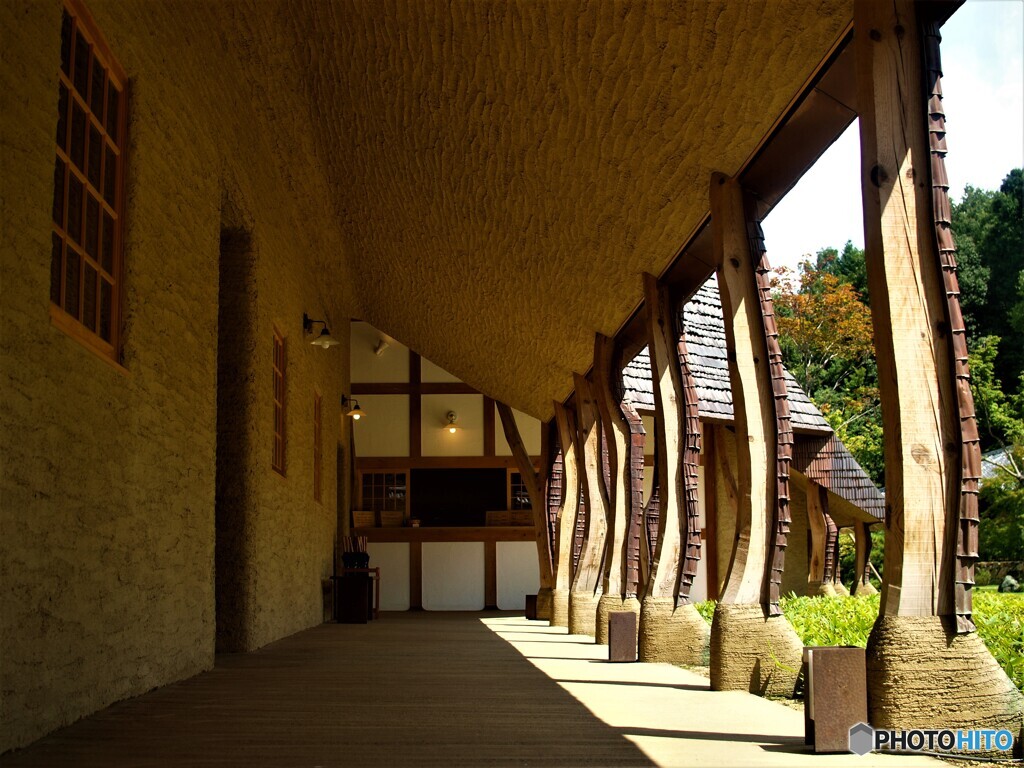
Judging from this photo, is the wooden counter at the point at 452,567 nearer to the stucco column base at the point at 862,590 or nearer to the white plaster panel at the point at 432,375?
the white plaster panel at the point at 432,375

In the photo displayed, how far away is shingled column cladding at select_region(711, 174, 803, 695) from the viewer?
4730 mm

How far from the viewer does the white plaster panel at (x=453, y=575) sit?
1739 centimetres

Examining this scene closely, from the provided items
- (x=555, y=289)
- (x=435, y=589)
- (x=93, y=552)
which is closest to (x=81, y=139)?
(x=93, y=552)

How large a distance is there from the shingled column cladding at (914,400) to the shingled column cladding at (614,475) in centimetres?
485

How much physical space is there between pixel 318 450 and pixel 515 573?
19.6ft

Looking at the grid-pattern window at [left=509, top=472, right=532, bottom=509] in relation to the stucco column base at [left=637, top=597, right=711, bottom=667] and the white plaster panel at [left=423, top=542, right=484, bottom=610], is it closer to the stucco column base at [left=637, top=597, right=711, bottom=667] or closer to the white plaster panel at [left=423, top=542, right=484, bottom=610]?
the white plaster panel at [left=423, top=542, right=484, bottom=610]

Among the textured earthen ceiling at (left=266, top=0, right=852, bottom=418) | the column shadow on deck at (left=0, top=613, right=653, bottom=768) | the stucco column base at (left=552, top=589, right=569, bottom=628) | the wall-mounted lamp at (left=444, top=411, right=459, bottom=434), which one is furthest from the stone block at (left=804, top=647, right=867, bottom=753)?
the wall-mounted lamp at (left=444, top=411, right=459, bottom=434)

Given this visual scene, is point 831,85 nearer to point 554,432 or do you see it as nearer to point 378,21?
point 378,21

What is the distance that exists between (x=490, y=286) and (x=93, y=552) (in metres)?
5.61

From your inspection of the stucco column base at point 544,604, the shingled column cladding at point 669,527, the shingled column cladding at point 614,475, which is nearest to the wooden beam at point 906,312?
the shingled column cladding at point 669,527

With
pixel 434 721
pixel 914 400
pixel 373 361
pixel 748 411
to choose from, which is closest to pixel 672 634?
pixel 748 411

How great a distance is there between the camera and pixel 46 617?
349cm

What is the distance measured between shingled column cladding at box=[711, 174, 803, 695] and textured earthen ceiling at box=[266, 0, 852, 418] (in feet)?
1.63

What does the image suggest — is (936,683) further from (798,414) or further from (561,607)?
(798,414)
